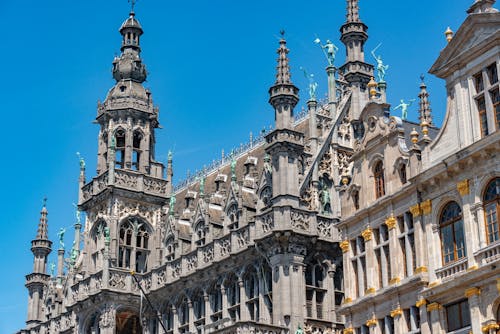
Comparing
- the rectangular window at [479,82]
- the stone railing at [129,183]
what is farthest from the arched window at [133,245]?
the rectangular window at [479,82]

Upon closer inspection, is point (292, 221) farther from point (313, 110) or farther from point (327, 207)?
point (313, 110)

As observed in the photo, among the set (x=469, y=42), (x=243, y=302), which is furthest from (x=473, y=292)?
(x=243, y=302)

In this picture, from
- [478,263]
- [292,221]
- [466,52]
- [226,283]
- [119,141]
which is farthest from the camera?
[119,141]

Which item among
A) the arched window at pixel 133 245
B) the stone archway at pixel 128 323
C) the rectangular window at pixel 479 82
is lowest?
the stone archway at pixel 128 323

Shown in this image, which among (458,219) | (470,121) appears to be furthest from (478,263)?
(470,121)

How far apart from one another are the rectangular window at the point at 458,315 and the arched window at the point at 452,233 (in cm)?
184

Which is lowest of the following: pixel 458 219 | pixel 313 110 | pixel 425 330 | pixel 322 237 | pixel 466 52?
pixel 425 330

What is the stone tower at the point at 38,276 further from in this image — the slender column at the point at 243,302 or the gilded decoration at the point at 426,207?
the gilded decoration at the point at 426,207

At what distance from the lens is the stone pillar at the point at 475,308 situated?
122ft

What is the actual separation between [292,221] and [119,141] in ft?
67.1

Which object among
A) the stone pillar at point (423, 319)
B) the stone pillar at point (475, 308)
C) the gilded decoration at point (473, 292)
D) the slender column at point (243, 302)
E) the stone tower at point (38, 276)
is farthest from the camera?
the stone tower at point (38, 276)

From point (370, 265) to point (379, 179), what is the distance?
4.00 meters

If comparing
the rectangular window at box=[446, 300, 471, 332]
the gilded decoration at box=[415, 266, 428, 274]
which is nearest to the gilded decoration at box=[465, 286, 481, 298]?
the rectangular window at box=[446, 300, 471, 332]

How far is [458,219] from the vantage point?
129ft
